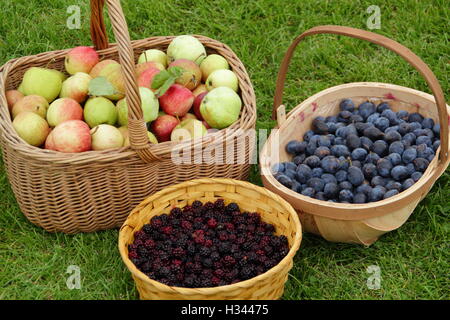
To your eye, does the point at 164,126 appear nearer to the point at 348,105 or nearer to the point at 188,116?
the point at 188,116

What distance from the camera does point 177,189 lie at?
95.3 inches

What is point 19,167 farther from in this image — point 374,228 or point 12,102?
point 374,228

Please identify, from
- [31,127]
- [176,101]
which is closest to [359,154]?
[176,101]

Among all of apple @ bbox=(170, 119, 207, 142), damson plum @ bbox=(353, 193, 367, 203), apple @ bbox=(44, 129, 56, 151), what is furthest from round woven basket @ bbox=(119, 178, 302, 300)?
apple @ bbox=(44, 129, 56, 151)

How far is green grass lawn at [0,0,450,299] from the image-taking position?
2359 mm

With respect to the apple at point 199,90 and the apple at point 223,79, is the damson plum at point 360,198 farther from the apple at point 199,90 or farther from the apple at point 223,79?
the apple at point 199,90

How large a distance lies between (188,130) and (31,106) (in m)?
0.64

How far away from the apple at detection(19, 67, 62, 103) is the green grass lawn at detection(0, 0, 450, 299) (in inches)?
17.5

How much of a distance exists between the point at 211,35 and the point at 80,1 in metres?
0.82

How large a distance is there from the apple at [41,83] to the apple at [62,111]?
0.13 meters

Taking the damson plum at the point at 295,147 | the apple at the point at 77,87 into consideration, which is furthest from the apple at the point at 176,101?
the damson plum at the point at 295,147

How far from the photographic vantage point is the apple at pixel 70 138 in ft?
7.82

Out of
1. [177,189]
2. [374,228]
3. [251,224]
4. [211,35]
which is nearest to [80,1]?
[211,35]

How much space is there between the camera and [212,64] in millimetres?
2760
